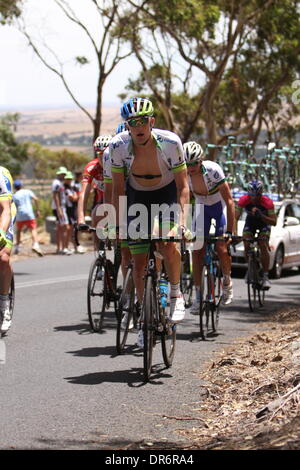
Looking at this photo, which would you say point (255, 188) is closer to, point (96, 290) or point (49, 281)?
point (96, 290)

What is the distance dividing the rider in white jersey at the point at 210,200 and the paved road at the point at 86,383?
0.71m

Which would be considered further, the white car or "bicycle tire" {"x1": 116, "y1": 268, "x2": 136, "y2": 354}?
the white car

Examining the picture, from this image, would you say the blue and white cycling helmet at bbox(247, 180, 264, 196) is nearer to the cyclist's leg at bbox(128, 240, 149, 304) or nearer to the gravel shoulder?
the gravel shoulder

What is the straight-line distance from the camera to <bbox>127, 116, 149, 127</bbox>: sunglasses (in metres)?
7.87

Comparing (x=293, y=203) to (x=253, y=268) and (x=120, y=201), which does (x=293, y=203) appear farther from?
(x=120, y=201)

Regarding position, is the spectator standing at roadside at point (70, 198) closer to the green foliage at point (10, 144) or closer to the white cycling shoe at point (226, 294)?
the white cycling shoe at point (226, 294)

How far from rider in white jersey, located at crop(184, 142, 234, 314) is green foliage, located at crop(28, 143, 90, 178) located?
246ft

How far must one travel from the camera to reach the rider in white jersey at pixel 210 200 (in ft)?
35.3

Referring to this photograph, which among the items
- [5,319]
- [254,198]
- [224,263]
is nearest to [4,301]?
[5,319]

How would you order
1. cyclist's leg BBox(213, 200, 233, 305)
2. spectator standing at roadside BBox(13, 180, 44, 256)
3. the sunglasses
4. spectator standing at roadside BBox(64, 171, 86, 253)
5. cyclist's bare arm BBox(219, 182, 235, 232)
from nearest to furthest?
the sunglasses
cyclist's bare arm BBox(219, 182, 235, 232)
cyclist's leg BBox(213, 200, 233, 305)
spectator standing at roadside BBox(13, 180, 44, 256)
spectator standing at roadside BBox(64, 171, 86, 253)

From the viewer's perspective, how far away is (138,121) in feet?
25.9

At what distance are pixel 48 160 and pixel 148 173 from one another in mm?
81395

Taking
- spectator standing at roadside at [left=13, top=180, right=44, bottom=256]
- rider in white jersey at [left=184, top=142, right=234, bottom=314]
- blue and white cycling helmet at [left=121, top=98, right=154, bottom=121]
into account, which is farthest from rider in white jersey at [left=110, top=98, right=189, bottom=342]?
spectator standing at roadside at [left=13, top=180, right=44, bottom=256]

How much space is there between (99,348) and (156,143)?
8.82ft
